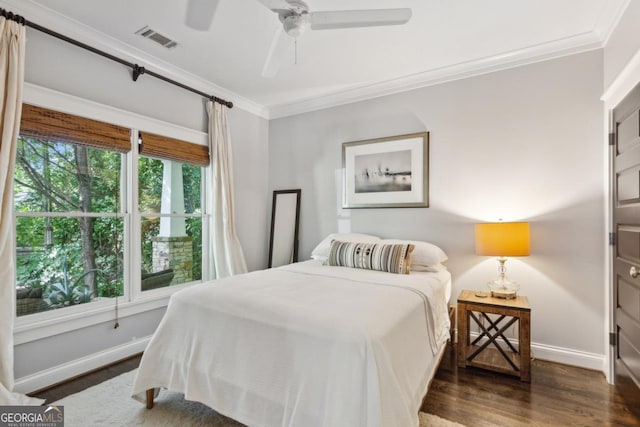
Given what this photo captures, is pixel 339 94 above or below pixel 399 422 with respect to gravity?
above

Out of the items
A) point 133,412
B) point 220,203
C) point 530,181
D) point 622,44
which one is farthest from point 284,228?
point 622,44

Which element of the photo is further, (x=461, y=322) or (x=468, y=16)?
(x=461, y=322)

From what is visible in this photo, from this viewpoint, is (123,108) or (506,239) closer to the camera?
(506,239)

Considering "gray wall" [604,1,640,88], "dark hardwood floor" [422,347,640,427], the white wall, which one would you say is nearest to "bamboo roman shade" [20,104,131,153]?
the white wall

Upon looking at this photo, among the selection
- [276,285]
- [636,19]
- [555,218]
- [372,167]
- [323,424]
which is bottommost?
[323,424]

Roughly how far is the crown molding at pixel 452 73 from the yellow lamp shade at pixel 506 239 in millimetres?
1493

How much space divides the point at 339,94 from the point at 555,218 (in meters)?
2.51

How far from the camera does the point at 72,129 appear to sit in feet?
7.81

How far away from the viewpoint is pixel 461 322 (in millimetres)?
2488

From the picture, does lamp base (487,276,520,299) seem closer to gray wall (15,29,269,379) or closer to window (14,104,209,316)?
gray wall (15,29,269,379)

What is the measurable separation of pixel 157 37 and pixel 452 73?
268cm

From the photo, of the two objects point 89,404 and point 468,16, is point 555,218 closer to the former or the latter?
point 468,16

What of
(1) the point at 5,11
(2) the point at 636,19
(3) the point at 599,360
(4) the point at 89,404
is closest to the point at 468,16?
(2) the point at 636,19

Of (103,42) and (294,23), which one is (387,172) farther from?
(103,42)
